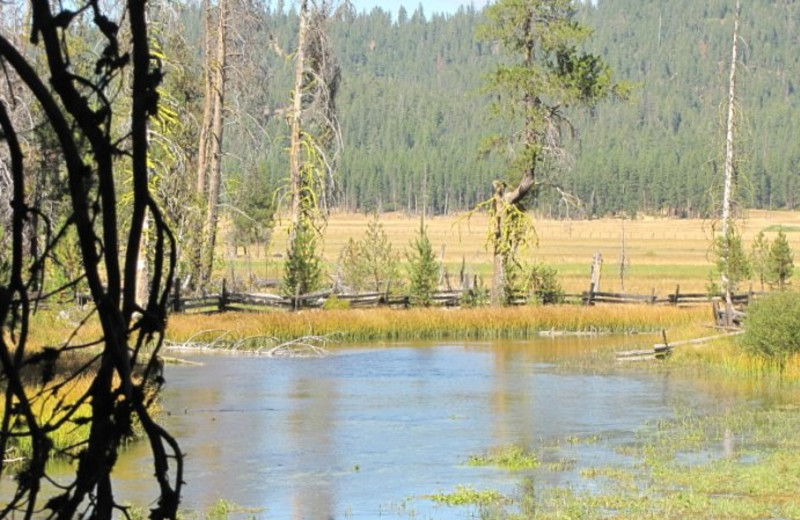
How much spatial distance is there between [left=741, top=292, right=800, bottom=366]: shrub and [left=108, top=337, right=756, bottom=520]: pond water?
1774 mm

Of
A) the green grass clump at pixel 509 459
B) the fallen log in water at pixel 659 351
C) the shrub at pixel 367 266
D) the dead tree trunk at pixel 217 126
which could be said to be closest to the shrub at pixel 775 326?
the fallen log in water at pixel 659 351

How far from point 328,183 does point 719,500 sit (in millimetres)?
31519

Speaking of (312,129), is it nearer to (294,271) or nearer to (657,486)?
(294,271)

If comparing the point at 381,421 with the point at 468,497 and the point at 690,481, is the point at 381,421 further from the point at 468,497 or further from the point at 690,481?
the point at 690,481

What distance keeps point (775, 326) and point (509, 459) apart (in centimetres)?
1079

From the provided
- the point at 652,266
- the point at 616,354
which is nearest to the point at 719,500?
the point at 616,354

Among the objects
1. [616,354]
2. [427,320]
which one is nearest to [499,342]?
[427,320]

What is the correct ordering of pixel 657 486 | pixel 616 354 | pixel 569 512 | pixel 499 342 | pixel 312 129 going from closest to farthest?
pixel 569 512 < pixel 657 486 < pixel 616 354 < pixel 499 342 < pixel 312 129

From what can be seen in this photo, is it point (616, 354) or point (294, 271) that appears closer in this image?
point (616, 354)

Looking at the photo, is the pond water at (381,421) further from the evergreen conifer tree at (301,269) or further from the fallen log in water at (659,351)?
the evergreen conifer tree at (301,269)

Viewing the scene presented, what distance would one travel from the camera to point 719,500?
13.9 meters

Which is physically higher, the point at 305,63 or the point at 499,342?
the point at 305,63

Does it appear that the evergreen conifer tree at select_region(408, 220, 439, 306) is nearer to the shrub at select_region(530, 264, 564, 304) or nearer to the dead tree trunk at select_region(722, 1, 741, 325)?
the shrub at select_region(530, 264, 564, 304)

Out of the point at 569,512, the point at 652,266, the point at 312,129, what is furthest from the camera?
the point at 652,266
